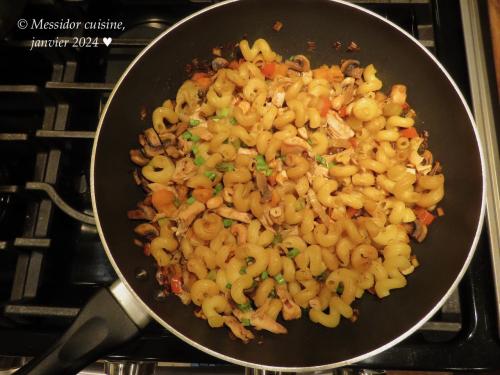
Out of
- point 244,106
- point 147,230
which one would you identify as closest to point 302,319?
point 147,230

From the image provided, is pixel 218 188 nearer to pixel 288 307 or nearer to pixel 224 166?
pixel 224 166

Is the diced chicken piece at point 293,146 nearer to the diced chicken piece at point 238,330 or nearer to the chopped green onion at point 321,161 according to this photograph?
the chopped green onion at point 321,161

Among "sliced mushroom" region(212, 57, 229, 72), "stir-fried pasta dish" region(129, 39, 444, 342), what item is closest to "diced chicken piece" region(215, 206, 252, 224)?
"stir-fried pasta dish" region(129, 39, 444, 342)

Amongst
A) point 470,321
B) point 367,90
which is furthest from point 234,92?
point 470,321

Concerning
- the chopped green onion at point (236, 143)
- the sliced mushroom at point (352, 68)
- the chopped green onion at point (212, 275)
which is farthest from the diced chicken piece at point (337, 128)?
the chopped green onion at point (212, 275)

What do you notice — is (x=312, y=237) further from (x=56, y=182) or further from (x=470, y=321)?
(x=56, y=182)
